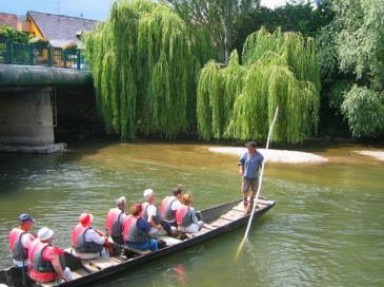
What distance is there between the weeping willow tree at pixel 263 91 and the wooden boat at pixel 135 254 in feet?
36.2

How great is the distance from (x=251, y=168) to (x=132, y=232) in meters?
4.24

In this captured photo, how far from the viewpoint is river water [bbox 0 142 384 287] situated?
11484 millimetres

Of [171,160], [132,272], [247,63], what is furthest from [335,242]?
[247,63]

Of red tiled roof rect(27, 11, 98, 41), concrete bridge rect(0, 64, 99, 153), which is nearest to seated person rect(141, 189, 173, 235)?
concrete bridge rect(0, 64, 99, 153)

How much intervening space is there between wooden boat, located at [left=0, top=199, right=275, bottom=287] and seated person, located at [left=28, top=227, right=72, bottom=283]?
0.15 meters

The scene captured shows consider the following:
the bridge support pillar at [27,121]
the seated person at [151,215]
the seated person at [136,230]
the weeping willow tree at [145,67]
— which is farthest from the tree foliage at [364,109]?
the seated person at [136,230]

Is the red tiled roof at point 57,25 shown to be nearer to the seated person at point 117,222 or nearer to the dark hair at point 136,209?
the seated person at point 117,222

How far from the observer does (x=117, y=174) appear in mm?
20812

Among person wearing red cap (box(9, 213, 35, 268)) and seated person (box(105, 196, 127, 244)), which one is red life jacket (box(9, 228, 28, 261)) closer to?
person wearing red cap (box(9, 213, 35, 268))

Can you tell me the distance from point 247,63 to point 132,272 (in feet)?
58.1

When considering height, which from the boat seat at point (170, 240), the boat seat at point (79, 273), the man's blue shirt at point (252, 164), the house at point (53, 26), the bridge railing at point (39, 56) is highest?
the house at point (53, 26)

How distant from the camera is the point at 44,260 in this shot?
364 inches

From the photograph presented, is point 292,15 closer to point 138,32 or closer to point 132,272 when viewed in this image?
point 138,32

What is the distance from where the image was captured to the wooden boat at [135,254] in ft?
32.7
